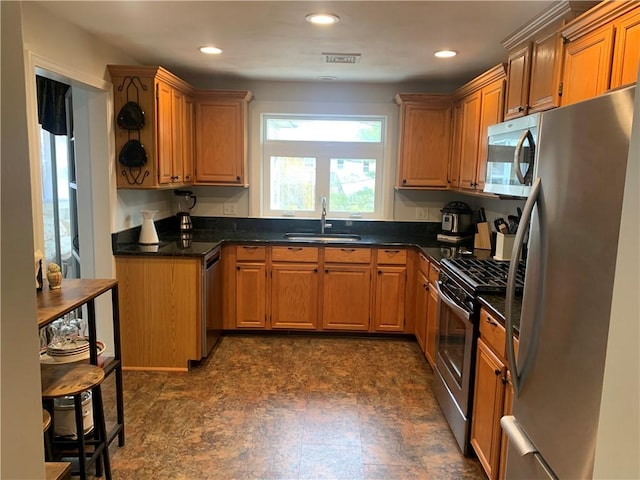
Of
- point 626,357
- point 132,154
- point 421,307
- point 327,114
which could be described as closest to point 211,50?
point 132,154

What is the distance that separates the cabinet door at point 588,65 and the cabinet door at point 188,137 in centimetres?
299

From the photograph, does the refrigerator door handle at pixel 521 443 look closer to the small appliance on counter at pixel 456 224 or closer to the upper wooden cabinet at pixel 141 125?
the small appliance on counter at pixel 456 224

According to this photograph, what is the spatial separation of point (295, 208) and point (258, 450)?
2668 millimetres

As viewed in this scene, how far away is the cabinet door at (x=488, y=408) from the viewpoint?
2061 mm

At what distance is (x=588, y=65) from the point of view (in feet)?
6.38

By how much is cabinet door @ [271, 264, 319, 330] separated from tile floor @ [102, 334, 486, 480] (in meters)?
0.33

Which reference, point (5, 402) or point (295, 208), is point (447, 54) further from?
point (5, 402)

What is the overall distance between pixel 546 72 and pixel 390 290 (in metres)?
2.31

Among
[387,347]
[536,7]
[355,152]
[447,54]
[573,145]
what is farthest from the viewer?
[355,152]

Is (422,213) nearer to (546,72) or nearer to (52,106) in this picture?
(546,72)

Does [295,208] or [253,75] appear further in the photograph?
[295,208]

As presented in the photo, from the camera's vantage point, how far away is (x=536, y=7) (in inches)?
90.9

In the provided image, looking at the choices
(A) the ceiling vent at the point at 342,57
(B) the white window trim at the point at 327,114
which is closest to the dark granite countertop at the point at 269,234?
(B) the white window trim at the point at 327,114

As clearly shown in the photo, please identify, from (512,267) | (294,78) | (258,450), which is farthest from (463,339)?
(294,78)
